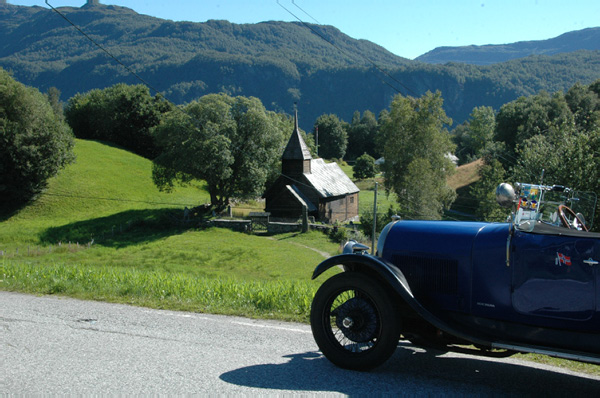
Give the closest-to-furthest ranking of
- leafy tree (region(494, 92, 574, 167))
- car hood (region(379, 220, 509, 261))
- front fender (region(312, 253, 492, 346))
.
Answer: front fender (region(312, 253, 492, 346)) → car hood (region(379, 220, 509, 261)) → leafy tree (region(494, 92, 574, 167))

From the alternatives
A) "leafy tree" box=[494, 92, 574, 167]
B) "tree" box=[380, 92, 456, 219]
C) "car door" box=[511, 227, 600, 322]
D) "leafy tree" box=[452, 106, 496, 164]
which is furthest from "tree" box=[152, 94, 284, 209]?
"leafy tree" box=[452, 106, 496, 164]

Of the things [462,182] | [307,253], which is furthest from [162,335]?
[462,182]

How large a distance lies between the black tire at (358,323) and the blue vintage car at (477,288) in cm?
1

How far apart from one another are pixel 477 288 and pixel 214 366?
122 inches

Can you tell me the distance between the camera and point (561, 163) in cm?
2356

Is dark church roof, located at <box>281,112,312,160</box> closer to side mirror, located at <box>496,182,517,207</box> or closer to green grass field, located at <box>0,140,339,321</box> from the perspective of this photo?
green grass field, located at <box>0,140,339,321</box>

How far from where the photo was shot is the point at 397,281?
5328 mm

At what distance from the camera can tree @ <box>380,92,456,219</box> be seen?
4347 centimetres

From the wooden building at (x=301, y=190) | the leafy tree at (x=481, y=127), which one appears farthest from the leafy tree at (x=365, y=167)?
the wooden building at (x=301, y=190)

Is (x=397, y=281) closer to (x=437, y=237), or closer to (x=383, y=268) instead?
(x=383, y=268)

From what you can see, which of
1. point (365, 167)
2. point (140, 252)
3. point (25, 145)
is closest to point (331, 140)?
point (365, 167)

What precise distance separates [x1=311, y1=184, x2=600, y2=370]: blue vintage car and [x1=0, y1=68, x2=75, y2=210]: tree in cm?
4704

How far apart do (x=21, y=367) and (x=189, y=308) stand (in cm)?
309

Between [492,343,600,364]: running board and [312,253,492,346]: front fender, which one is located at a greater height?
[312,253,492,346]: front fender
